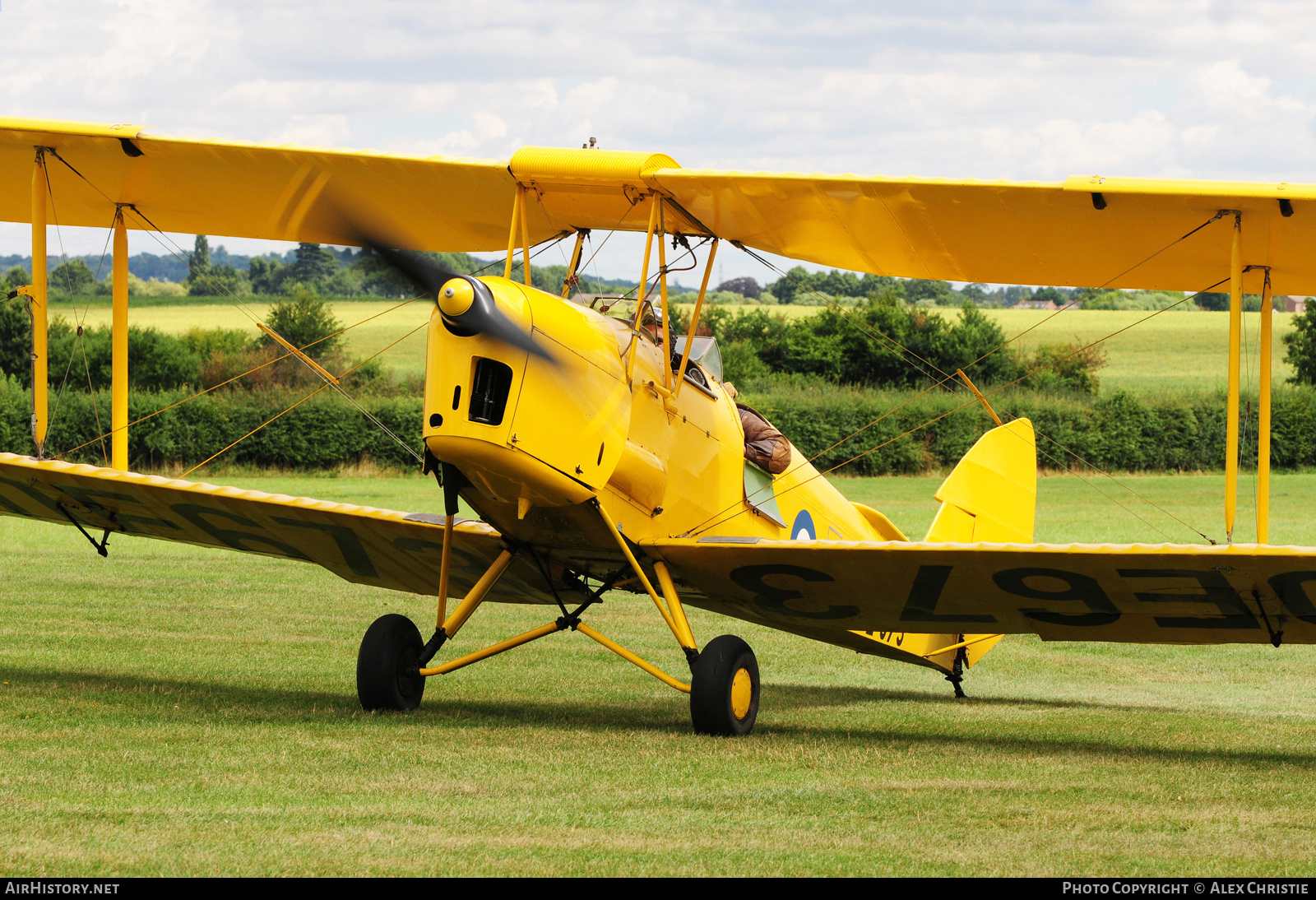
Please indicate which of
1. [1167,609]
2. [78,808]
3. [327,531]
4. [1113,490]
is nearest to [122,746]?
[78,808]

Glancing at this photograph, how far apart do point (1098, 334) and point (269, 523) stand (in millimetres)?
60654

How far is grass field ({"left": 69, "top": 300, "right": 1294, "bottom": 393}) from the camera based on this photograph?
5666 cm

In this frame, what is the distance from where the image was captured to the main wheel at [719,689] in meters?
7.98

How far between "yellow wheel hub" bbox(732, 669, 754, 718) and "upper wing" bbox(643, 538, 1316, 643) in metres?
0.61

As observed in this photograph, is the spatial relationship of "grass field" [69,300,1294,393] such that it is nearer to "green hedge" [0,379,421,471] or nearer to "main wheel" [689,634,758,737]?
"green hedge" [0,379,421,471]

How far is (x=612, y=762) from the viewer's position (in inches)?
279

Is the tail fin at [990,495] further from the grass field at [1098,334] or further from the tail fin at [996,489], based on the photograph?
the grass field at [1098,334]

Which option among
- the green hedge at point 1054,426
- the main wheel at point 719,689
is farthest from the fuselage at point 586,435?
the green hedge at point 1054,426

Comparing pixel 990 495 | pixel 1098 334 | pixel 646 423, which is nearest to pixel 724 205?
pixel 646 423

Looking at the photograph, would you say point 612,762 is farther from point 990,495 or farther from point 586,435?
point 990,495

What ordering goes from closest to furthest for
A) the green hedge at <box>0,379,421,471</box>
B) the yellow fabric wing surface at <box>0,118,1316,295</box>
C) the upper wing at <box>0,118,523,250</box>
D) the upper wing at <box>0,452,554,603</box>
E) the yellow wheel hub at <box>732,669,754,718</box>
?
the yellow wheel hub at <box>732,669,754,718</box>, the yellow fabric wing surface at <box>0,118,1316,295</box>, the upper wing at <box>0,452,554,603</box>, the upper wing at <box>0,118,523,250</box>, the green hedge at <box>0,379,421,471</box>

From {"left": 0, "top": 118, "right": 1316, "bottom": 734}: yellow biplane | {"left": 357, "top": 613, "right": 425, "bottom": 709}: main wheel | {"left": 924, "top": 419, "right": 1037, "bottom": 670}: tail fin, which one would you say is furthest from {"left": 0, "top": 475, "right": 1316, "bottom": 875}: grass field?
{"left": 924, "top": 419, "right": 1037, "bottom": 670}: tail fin

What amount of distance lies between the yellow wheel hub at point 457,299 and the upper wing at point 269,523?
172cm

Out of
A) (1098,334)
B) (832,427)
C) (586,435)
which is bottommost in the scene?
(586,435)
